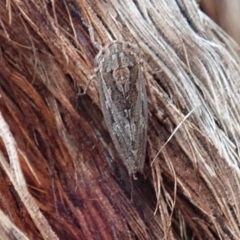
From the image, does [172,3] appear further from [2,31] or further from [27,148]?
[27,148]

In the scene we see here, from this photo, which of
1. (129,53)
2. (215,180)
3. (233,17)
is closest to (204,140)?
(215,180)

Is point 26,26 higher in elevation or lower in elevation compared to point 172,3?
higher

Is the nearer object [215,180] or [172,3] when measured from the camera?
[215,180]
